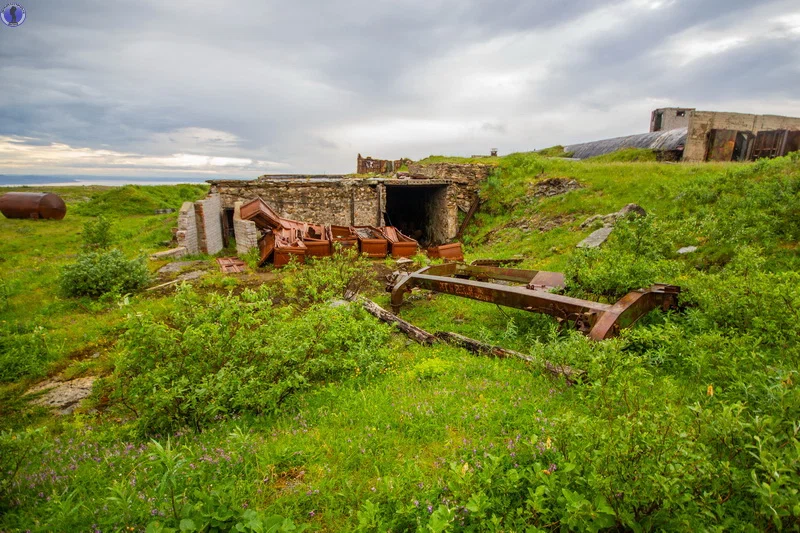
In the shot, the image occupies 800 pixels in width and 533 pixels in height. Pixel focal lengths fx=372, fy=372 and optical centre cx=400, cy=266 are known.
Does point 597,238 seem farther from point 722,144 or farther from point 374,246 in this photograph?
point 722,144

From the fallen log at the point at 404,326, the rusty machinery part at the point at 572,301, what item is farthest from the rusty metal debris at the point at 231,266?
the rusty machinery part at the point at 572,301

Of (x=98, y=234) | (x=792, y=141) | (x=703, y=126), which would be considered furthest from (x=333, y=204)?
(x=792, y=141)

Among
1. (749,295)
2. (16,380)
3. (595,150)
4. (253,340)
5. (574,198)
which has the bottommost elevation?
(16,380)

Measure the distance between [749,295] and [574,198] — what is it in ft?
35.0

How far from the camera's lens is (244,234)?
12945 mm

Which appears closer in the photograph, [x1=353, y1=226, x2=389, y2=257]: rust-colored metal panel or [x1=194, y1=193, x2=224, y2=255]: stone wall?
[x1=194, y1=193, x2=224, y2=255]: stone wall

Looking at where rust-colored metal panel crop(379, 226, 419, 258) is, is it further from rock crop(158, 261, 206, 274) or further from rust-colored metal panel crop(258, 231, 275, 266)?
rock crop(158, 261, 206, 274)

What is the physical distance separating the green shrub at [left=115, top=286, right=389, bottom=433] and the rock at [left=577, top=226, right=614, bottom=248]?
7304mm

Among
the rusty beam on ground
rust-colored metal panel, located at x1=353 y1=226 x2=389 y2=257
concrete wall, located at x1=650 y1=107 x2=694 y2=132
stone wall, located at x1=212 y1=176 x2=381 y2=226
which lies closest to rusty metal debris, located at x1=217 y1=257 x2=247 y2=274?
stone wall, located at x1=212 y1=176 x2=381 y2=226

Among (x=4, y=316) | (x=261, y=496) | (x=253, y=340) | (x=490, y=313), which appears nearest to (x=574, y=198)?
(x=490, y=313)

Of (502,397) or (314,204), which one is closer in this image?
(502,397)

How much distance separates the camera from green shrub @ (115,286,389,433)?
11.3 ft

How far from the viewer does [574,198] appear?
1370 centimetres

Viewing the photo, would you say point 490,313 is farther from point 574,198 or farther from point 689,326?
point 574,198
